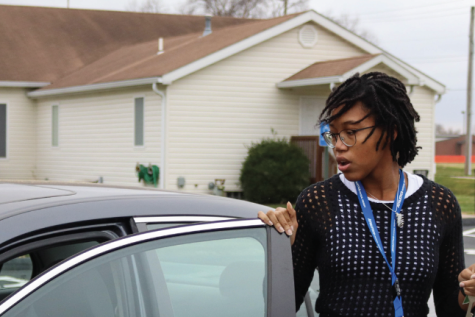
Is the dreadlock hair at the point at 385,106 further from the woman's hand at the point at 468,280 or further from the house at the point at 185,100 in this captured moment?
the house at the point at 185,100

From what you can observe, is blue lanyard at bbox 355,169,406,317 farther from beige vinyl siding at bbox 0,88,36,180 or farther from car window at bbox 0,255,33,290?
beige vinyl siding at bbox 0,88,36,180

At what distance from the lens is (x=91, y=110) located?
2041cm

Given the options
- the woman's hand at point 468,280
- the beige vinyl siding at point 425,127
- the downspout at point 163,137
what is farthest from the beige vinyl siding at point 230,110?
the woman's hand at point 468,280

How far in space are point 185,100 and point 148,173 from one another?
2.13 m

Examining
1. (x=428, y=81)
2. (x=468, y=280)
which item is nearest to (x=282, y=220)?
(x=468, y=280)

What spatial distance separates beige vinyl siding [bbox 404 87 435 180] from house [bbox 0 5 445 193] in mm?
38

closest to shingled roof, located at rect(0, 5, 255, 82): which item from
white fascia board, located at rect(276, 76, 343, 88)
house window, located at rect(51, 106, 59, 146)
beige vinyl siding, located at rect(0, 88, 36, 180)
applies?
beige vinyl siding, located at rect(0, 88, 36, 180)

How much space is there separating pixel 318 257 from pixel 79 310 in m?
0.87

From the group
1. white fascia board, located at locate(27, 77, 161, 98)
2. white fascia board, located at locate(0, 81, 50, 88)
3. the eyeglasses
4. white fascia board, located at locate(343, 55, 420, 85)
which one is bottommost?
the eyeglasses

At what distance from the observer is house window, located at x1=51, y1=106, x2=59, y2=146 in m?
22.1

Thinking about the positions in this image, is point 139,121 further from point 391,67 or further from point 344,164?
point 344,164

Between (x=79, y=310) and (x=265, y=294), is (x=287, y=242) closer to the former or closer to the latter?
→ (x=265, y=294)

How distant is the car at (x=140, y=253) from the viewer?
2.04 meters

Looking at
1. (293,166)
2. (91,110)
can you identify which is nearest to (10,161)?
(91,110)
